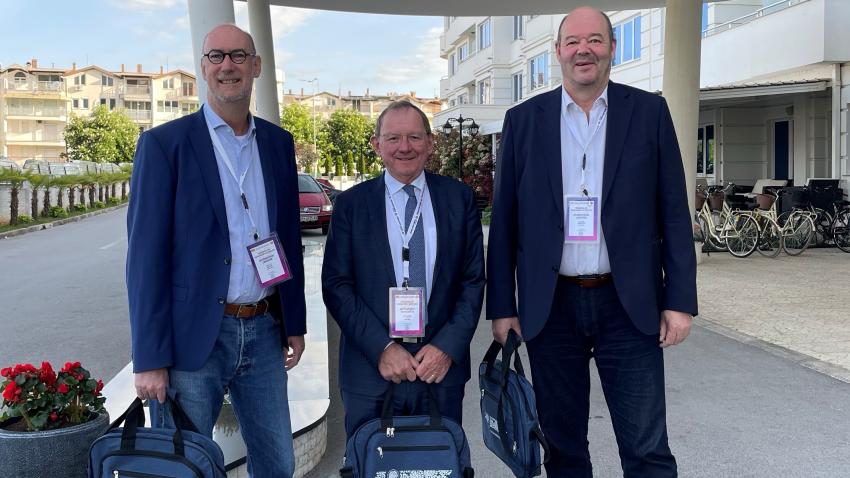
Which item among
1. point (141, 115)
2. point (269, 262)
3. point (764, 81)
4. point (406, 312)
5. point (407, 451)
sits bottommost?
point (407, 451)

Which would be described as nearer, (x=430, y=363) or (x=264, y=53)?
(x=430, y=363)

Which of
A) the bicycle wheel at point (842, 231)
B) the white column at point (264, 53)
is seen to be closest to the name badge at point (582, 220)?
the white column at point (264, 53)

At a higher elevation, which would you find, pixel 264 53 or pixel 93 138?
pixel 93 138

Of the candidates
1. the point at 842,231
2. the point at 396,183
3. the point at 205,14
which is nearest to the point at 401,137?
the point at 396,183

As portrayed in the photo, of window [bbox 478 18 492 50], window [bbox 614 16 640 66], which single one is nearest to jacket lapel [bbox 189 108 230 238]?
window [bbox 614 16 640 66]

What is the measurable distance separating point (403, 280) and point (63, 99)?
107 metres

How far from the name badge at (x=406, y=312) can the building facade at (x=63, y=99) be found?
9523 cm

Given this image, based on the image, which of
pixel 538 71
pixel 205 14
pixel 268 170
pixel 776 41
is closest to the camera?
pixel 268 170

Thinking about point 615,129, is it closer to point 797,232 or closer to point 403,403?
point 403,403

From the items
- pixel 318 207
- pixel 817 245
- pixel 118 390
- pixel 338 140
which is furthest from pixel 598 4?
pixel 338 140

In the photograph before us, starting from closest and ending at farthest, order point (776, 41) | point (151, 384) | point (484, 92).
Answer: point (151, 384) → point (776, 41) → point (484, 92)

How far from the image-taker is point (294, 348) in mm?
3016

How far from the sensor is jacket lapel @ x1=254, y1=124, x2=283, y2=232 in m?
2.80

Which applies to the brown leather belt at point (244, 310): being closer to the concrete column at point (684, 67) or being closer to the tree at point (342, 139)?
the concrete column at point (684, 67)
